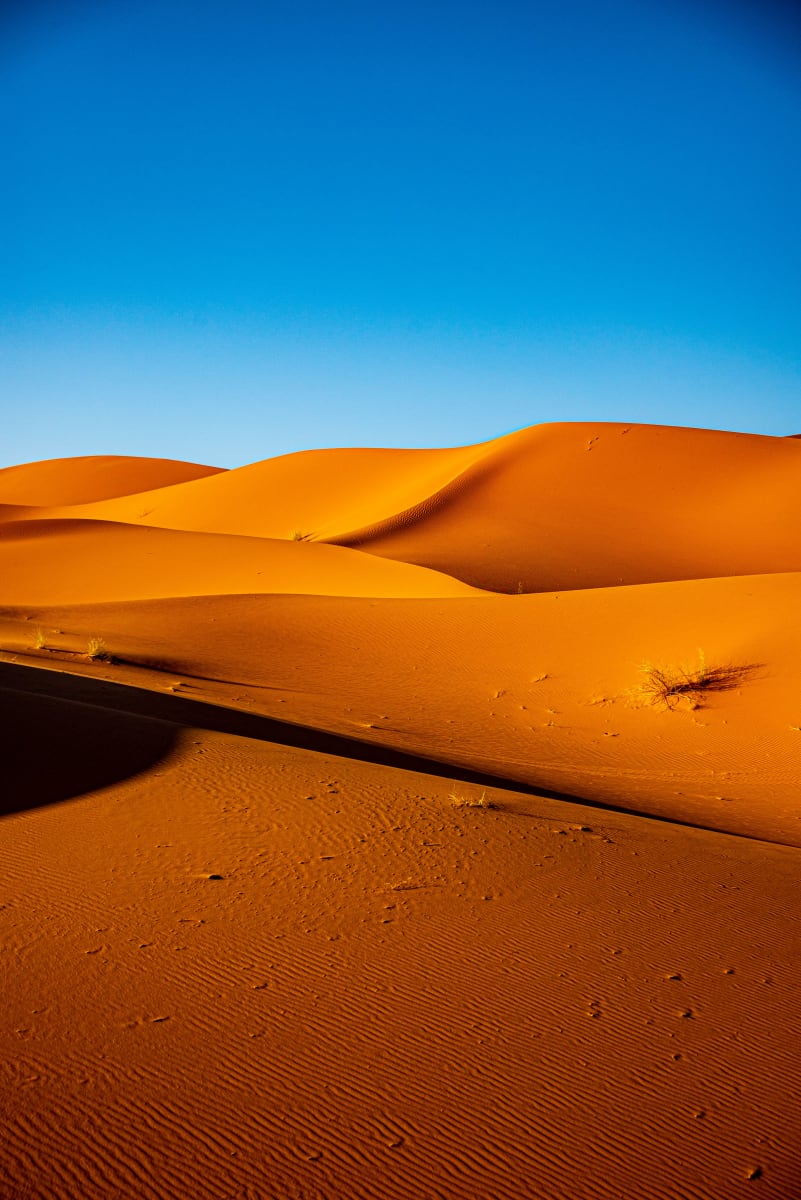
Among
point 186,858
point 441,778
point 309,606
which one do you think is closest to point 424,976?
point 186,858

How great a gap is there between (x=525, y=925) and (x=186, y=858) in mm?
1800

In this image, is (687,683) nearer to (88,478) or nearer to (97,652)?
(97,652)

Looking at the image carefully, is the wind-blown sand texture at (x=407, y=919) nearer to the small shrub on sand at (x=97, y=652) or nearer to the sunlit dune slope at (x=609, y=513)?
the small shrub on sand at (x=97, y=652)

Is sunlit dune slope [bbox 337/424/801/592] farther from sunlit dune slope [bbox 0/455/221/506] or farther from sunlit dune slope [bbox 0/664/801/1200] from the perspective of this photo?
sunlit dune slope [bbox 0/455/221/506]

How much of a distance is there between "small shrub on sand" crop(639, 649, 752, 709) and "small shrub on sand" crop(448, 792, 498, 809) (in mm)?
6186

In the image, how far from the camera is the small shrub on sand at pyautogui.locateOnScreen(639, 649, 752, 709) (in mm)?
12203

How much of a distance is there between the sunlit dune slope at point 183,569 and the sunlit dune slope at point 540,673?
6.37 m

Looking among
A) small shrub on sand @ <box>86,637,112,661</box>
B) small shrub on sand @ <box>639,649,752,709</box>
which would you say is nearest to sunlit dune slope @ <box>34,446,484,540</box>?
small shrub on sand @ <box>86,637,112,661</box>

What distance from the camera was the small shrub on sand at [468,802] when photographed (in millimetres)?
6375

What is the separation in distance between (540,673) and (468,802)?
7619 millimetres

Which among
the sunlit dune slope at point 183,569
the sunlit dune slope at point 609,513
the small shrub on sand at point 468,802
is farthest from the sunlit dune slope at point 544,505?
the small shrub on sand at point 468,802

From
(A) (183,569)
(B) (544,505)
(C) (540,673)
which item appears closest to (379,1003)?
(C) (540,673)

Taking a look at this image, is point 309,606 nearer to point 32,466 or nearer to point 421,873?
point 421,873

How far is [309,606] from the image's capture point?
57.3ft
